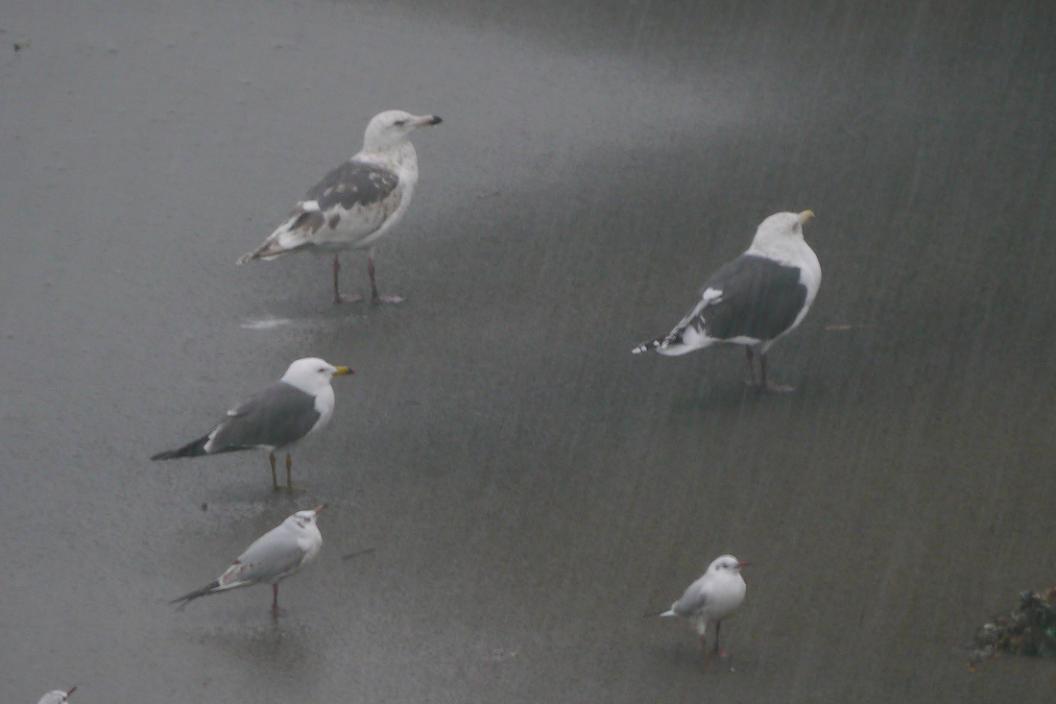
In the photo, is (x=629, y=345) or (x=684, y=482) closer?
(x=684, y=482)

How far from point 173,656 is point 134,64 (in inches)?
273

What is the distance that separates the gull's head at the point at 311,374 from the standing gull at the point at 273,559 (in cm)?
118

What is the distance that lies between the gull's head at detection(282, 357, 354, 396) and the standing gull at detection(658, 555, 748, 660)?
86.1 inches

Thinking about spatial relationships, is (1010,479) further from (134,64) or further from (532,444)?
(134,64)

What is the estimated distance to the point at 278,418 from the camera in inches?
303

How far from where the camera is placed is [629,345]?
9234 mm

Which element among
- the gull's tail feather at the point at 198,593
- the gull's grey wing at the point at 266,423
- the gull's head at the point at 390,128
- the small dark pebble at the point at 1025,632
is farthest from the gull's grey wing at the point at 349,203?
the small dark pebble at the point at 1025,632

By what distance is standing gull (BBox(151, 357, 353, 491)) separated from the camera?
7.67 m

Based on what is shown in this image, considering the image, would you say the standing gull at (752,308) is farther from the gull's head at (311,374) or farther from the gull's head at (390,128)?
the gull's head at (390,128)

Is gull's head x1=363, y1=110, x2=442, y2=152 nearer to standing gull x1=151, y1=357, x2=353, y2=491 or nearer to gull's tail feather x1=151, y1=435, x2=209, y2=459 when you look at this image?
standing gull x1=151, y1=357, x2=353, y2=491

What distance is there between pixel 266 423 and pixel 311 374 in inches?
13.3

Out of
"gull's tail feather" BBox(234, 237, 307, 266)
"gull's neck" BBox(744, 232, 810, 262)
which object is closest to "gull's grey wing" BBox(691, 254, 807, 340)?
"gull's neck" BBox(744, 232, 810, 262)

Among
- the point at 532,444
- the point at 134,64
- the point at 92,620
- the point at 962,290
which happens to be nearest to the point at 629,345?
the point at 532,444

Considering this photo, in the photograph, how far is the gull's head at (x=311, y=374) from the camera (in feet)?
25.8
